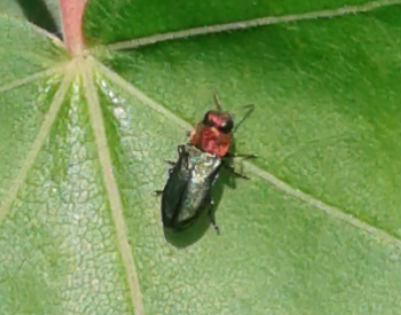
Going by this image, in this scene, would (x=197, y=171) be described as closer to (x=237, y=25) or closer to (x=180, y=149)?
(x=180, y=149)

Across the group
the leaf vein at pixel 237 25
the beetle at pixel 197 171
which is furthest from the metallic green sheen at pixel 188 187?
the leaf vein at pixel 237 25

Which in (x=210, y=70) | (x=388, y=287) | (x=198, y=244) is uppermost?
(x=210, y=70)

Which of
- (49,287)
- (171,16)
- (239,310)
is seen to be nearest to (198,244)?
(239,310)

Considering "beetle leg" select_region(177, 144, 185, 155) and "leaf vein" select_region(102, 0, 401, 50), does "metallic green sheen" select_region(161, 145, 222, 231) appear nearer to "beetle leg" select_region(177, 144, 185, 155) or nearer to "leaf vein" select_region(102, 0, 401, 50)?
"beetle leg" select_region(177, 144, 185, 155)

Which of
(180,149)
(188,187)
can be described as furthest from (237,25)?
(188,187)

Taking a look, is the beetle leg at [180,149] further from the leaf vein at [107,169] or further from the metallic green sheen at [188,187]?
the leaf vein at [107,169]

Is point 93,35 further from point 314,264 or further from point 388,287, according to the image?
point 388,287

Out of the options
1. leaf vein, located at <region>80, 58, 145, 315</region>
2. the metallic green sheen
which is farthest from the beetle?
leaf vein, located at <region>80, 58, 145, 315</region>

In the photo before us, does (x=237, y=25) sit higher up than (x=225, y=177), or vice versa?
(x=237, y=25)
